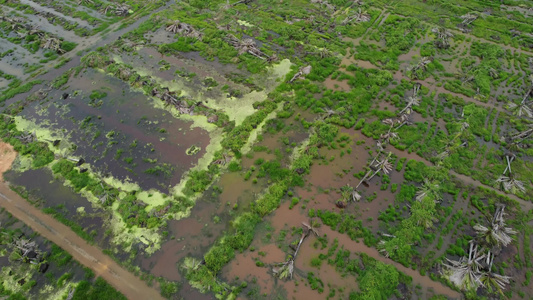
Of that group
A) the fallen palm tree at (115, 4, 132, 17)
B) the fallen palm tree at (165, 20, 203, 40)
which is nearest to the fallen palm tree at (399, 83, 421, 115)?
the fallen palm tree at (165, 20, 203, 40)

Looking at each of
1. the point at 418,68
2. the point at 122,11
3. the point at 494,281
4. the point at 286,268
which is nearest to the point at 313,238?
the point at 286,268

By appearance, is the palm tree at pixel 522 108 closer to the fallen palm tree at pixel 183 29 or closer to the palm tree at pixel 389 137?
the palm tree at pixel 389 137

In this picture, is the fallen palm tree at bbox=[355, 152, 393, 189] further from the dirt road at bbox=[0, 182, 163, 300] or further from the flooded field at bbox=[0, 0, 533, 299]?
the dirt road at bbox=[0, 182, 163, 300]

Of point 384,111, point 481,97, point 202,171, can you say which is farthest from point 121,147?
point 481,97

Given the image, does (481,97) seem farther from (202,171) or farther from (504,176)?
(202,171)

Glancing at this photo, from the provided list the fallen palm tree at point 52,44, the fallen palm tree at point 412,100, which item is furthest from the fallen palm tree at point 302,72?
the fallen palm tree at point 52,44

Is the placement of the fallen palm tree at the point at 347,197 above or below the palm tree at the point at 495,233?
below
